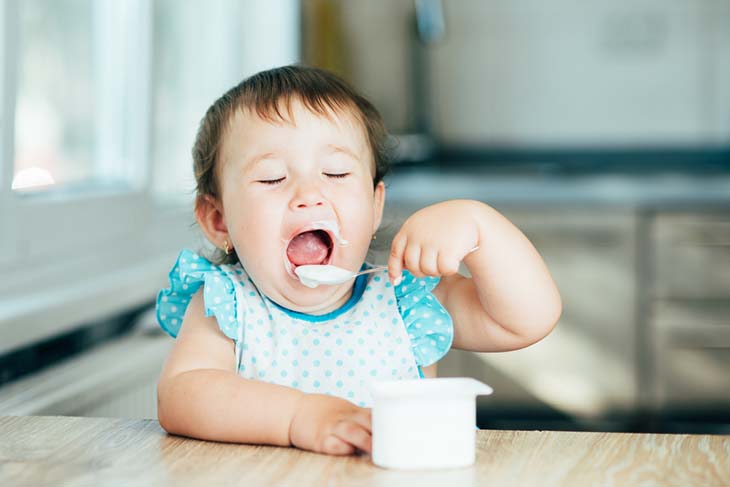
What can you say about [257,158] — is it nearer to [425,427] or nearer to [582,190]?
[425,427]

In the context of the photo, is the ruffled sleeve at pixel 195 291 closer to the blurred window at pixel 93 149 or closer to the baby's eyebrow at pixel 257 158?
the baby's eyebrow at pixel 257 158

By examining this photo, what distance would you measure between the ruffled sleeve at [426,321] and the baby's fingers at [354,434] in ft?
0.99

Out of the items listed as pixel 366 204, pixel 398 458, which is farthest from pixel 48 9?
pixel 398 458

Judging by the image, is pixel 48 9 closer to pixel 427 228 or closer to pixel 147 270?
pixel 147 270

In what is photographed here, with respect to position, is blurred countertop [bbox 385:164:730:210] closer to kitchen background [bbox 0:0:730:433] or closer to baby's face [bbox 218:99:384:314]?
kitchen background [bbox 0:0:730:433]

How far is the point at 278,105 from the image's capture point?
1.10 m

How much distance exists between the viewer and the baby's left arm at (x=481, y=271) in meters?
0.93

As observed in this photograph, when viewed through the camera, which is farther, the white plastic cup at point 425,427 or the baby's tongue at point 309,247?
the baby's tongue at point 309,247

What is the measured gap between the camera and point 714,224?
300 cm

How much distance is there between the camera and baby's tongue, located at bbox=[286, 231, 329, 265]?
1070 millimetres

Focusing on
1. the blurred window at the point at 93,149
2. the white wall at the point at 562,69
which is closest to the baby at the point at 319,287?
the blurred window at the point at 93,149

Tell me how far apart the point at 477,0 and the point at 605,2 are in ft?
1.49

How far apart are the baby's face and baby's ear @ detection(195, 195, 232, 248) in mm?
78

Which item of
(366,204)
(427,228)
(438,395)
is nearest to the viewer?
(438,395)
